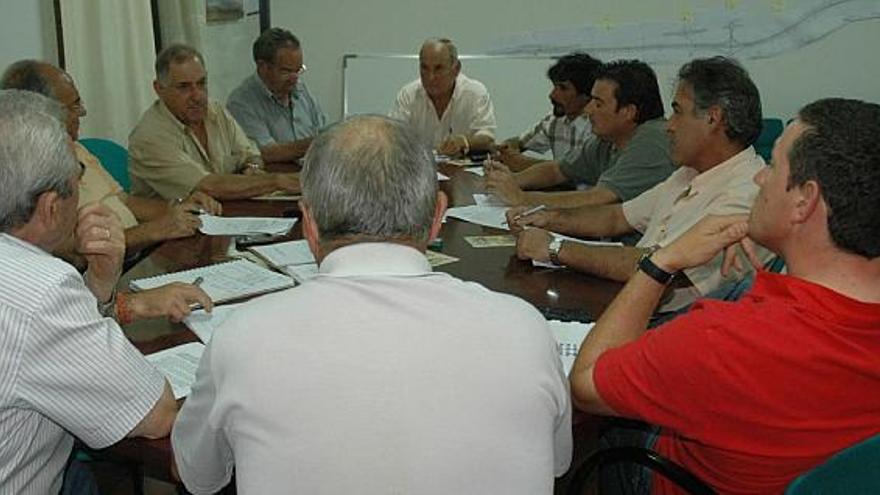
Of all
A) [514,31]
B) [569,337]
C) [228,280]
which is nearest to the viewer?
[569,337]

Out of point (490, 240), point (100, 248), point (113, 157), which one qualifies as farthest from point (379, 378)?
point (113, 157)

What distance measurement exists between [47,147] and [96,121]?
2631 mm

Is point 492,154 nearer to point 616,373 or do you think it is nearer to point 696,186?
point 696,186

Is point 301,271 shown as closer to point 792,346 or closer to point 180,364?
point 180,364

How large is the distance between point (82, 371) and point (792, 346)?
1.03m

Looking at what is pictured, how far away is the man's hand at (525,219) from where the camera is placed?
8.46 ft

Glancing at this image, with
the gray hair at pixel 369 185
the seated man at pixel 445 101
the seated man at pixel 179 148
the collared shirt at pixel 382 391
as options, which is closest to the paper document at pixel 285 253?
the seated man at pixel 179 148

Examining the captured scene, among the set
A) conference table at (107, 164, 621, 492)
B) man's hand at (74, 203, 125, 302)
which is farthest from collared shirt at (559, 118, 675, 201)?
man's hand at (74, 203, 125, 302)

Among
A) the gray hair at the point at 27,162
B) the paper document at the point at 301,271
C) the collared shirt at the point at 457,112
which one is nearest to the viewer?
the gray hair at the point at 27,162

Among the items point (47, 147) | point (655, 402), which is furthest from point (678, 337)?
point (47, 147)

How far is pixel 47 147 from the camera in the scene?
1.35 meters

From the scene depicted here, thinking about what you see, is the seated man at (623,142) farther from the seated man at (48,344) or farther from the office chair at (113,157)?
the seated man at (48,344)

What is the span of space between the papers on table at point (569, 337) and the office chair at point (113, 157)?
2298 mm

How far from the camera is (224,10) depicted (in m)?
5.06
